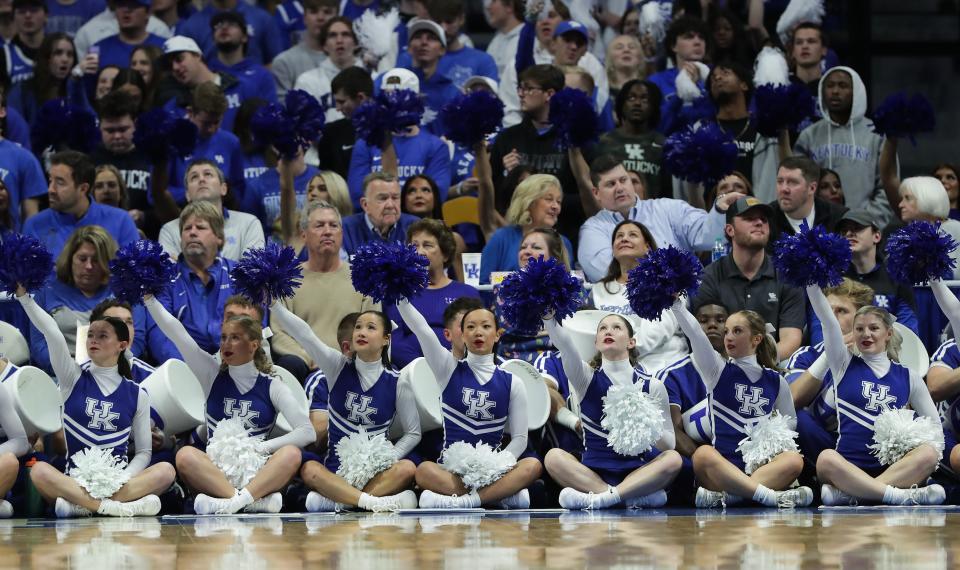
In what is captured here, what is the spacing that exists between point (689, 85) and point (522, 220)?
2.70 metres

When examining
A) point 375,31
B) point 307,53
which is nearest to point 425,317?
point 375,31

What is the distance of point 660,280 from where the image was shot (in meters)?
8.64

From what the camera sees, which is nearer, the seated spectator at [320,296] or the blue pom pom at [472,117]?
the seated spectator at [320,296]

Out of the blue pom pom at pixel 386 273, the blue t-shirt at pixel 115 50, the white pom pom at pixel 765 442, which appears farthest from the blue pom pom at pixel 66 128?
the white pom pom at pixel 765 442

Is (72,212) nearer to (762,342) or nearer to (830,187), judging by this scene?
(762,342)

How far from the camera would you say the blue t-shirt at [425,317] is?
10.1 metres

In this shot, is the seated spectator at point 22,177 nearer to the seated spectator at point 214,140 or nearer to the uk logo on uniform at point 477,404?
the seated spectator at point 214,140

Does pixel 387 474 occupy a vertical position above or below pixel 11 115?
below

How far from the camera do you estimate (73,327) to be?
33.1 feet

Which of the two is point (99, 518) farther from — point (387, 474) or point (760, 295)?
point (760, 295)

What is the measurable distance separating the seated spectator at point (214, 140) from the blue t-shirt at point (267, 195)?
0.30 feet

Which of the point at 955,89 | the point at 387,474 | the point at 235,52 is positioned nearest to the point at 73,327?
the point at 387,474

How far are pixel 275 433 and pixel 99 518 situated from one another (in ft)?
4.00

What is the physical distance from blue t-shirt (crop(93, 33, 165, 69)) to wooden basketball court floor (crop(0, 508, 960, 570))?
608cm
